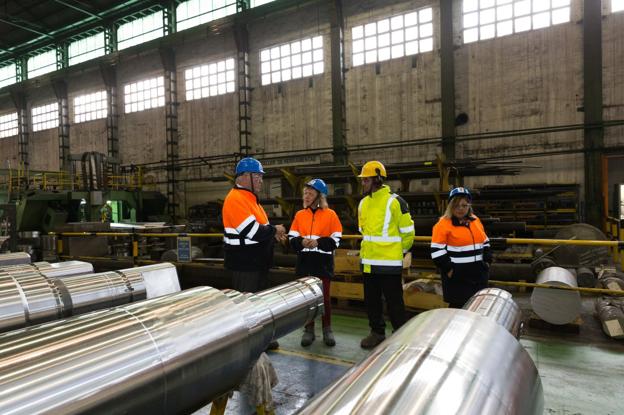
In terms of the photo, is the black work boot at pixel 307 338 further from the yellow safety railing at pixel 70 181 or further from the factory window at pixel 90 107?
the factory window at pixel 90 107

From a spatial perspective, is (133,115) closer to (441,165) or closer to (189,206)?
(189,206)

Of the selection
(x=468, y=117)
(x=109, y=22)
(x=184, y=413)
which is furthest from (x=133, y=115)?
(x=184, y=413)

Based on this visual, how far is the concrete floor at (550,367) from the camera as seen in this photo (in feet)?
9.40

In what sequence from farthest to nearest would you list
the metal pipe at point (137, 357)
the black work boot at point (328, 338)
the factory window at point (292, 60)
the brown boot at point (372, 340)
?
1. the factory window at point (292, 60)
2. the black work boot at point (328, 338)
3. the brown boot at point (372, 340)
4. the metal pipe at point (137, 357)


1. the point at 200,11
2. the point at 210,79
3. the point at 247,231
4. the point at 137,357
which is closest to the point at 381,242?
the point at 247,231

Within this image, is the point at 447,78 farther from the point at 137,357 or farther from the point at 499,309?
the point at 137,357

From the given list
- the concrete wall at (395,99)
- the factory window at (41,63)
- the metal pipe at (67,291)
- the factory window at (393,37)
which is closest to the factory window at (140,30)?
the concrete wall at (395,99)

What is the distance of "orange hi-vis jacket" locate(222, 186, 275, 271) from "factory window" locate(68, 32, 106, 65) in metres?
20.5

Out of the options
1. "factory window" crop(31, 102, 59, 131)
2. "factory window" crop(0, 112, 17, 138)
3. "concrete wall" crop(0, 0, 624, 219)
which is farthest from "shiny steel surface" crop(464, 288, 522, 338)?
"factory window" crop(0, 112, 17, 138)

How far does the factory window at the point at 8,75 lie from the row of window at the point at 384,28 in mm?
9311

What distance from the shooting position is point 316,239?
4.05 m

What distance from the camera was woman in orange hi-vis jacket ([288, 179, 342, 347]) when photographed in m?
4.07

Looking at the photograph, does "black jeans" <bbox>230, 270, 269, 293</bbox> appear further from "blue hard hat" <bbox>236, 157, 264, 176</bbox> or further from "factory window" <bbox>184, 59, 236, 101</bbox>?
"factory window" <bbox>184, 59, 236, 101</bbox>

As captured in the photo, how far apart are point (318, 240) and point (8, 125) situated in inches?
1085
